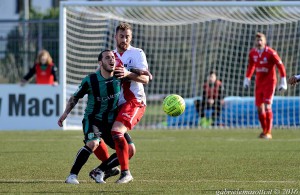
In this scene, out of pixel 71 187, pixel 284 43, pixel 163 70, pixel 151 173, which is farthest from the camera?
pixel 163 70

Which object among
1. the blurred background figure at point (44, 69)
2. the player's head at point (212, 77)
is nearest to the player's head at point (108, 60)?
the blurred background figure at point (44, 69)

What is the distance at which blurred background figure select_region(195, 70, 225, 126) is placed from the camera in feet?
72.6

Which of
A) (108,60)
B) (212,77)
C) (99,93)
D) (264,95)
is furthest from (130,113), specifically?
(212,77)

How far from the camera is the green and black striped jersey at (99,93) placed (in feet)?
32.2

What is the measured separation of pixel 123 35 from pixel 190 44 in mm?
14803

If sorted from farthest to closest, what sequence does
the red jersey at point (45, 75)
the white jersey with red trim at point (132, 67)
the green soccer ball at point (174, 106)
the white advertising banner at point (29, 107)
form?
1. the red jersey at point (45, 75)
2. the white advertising banner at point (29, 107)
3. the green soccer ball at point (174, 106)
4. the white jersey with red trim at point (132, 67)

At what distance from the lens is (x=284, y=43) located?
73.4 feet

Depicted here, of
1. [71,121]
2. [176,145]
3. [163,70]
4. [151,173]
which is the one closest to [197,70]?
[163,70]

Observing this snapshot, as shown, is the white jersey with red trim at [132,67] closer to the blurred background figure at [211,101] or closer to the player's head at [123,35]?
the player's head at [123,35]

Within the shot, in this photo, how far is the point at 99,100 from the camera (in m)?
9.83

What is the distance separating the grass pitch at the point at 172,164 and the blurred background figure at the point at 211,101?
3179 millimetres

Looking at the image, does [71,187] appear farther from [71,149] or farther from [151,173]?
[71,149]

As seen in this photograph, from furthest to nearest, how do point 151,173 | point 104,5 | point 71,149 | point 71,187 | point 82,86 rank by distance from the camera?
point 104,5
point 71,149
point 151,173
point 82,86
point 71,187

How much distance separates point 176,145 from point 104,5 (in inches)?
236
